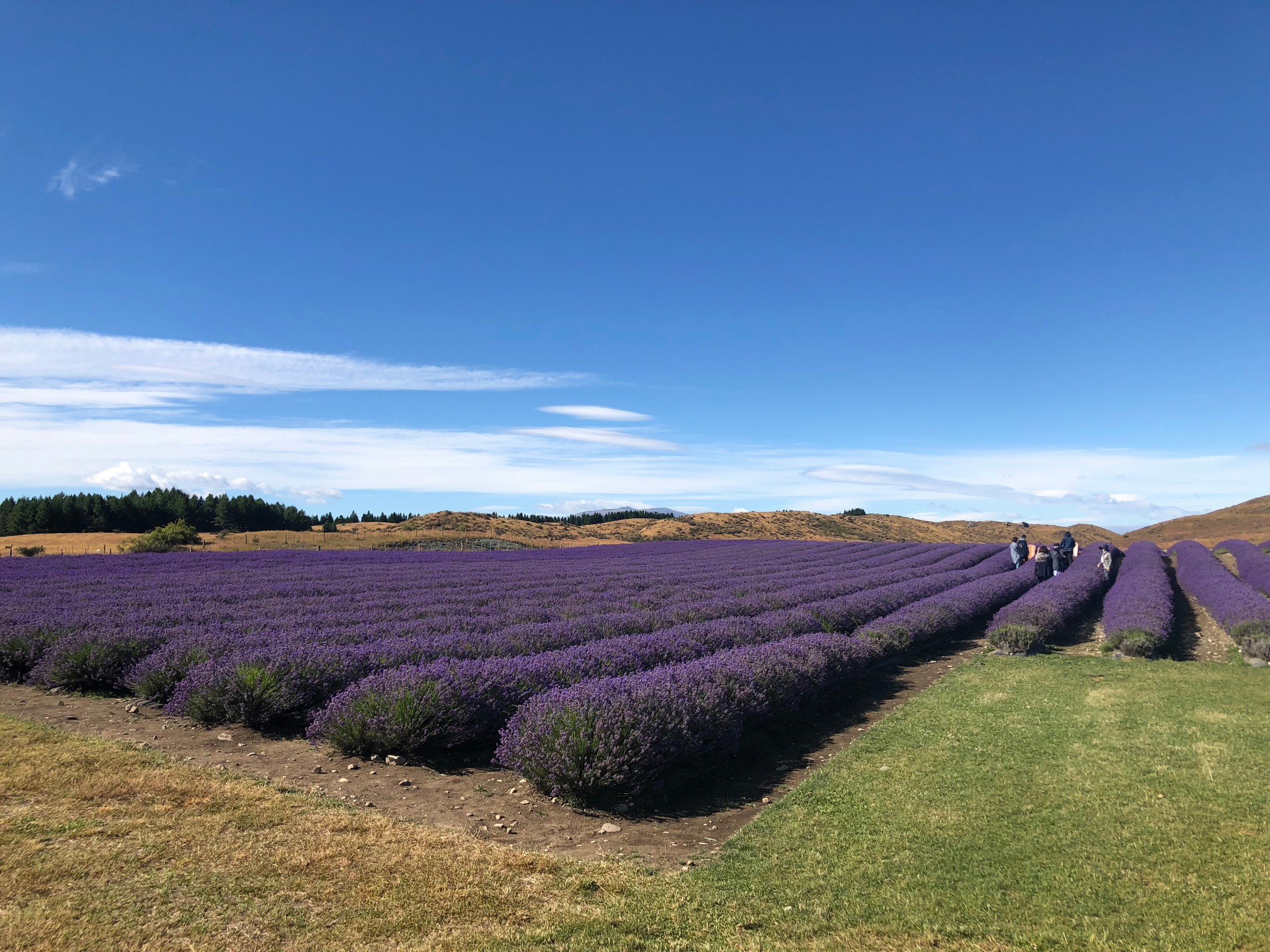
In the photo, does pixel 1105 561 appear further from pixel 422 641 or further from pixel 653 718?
pixel 653 718

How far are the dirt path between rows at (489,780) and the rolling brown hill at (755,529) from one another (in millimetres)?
46134

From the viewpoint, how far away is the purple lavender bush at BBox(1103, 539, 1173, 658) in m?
10.3

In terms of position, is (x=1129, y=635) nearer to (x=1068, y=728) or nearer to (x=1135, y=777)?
(x=1068, y=728)

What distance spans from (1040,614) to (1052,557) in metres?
9.88

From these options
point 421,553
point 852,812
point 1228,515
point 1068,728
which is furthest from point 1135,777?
point 1228,515

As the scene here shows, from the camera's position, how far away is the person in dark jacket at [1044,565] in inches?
784

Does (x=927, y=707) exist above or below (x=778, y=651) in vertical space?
below

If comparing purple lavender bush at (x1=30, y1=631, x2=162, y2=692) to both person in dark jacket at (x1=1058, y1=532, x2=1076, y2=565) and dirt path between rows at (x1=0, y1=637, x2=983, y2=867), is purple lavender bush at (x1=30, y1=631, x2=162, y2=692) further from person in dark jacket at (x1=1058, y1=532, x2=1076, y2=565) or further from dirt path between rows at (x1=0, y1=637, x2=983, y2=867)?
person in dark jacket at (x1=1058, y1=532, x2=1076, y2=565)

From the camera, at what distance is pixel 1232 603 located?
1320 cm

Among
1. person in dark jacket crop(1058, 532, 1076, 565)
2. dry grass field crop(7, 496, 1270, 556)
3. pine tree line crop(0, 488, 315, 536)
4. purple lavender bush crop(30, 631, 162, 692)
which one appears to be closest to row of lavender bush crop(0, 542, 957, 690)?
purple lavender bush crop(30, 631, 162, 692)

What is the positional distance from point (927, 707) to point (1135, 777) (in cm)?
256

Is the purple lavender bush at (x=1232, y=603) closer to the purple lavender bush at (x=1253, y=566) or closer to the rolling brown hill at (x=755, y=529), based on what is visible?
the purple lavender bush at (x=1253, y=566)

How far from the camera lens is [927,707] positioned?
731 cm

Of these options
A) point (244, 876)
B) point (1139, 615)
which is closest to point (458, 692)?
point (244, 876)
